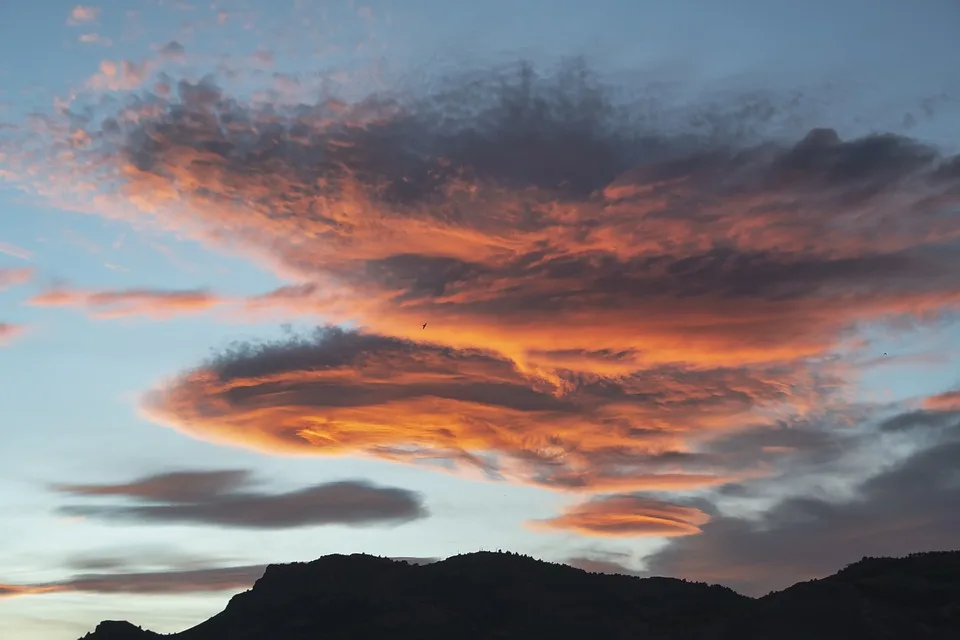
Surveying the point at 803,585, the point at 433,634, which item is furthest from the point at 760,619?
the point at 433,634

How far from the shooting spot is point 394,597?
642ft

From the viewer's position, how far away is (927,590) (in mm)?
149500

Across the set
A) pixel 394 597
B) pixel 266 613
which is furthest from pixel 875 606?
pixel 266 613

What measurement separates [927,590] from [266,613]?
403 ft

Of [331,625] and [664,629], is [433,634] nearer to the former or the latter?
[331,625]

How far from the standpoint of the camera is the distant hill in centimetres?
14238

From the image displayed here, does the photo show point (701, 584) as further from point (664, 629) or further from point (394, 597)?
point (394, 597)

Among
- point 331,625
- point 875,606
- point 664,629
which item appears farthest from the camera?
point 331,625

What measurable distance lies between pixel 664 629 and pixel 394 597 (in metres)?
54.5

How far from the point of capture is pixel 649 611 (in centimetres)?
18750

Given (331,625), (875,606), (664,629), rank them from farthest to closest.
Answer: (331,625)
(664,629)
(875,606)

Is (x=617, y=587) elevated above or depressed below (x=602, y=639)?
above

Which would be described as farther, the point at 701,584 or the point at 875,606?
the point at 701,584

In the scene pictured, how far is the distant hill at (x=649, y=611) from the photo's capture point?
14238 cm
